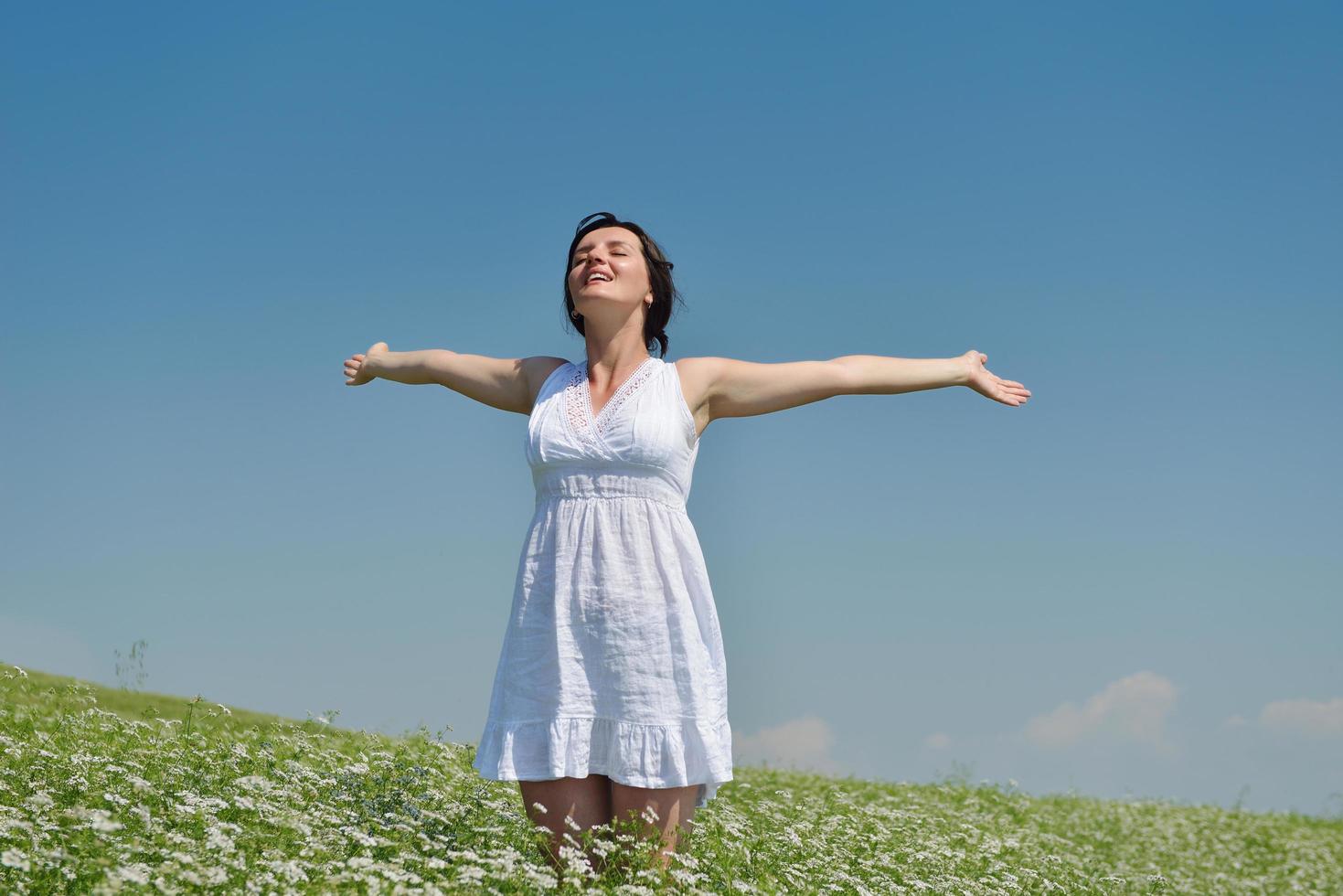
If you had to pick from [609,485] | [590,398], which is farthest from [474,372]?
[609,485]

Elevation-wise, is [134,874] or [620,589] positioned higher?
[620,589]

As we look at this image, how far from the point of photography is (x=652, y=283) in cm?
579

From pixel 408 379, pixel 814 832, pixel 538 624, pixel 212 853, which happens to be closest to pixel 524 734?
pixel 538 624

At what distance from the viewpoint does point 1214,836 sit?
12.2 meters

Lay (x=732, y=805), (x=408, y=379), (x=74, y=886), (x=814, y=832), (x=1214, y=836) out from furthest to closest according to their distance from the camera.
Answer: (x=1214, y=836) → (x=732, y=805) → (x=814, y=832) → (x=408, y=379) → (x=74, y=886)

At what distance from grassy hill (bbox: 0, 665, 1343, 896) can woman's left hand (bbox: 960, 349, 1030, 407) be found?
2430 mm

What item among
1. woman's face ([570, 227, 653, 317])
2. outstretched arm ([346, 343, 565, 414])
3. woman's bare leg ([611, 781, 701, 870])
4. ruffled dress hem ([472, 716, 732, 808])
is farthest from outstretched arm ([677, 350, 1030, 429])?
woman's bare leg ([611, 781, 701, 870])

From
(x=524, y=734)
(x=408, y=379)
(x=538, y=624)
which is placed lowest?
(x=524, y=734)

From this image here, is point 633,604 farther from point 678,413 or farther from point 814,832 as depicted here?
point 814,832

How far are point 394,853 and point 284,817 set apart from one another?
0.55m

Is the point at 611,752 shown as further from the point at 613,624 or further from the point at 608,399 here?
the point at 608,399

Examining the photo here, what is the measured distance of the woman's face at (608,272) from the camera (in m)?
5.46

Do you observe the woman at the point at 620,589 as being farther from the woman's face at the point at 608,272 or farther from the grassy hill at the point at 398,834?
the grassy hill at the point at 398,834

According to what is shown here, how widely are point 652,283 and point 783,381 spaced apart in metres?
0.84
